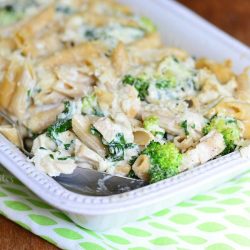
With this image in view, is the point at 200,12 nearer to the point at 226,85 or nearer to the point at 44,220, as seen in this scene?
the point at 226,85

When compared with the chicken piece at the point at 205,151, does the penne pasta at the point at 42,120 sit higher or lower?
lower

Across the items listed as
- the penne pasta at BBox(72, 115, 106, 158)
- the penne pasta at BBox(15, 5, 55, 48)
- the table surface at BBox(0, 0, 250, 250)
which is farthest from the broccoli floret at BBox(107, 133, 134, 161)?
the table surface at BBox(0, 0, 250, 250)

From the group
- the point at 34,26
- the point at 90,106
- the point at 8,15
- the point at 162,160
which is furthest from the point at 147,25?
the point at 162,160

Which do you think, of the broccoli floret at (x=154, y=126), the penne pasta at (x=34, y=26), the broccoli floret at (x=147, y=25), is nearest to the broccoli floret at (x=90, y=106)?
the broccoli floret at (x=154, y=126)

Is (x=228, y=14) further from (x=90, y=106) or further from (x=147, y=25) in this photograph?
(x=90, y=106)

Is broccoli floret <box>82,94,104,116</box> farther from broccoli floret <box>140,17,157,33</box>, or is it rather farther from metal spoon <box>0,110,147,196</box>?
broccoli floret <box>140,17,157,33</box>

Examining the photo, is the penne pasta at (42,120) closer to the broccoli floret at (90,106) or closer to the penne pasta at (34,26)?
the broccoli floret at (90,106)
